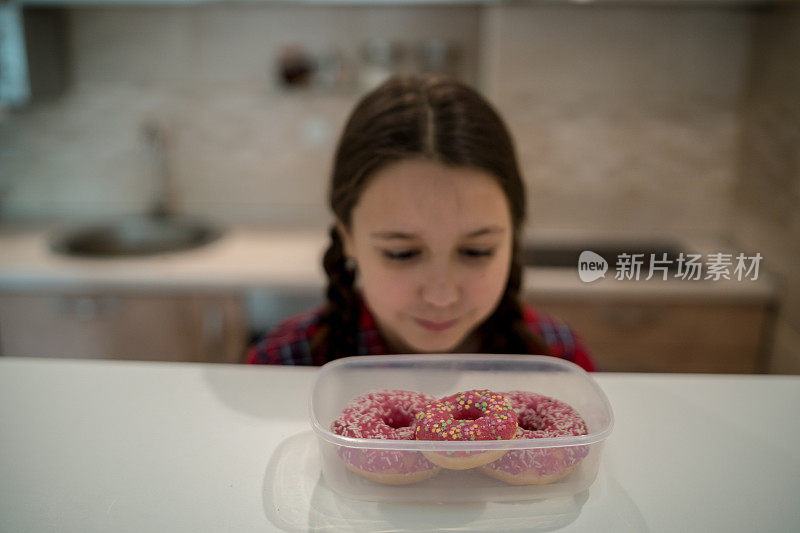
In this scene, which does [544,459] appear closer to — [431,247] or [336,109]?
[431,247]

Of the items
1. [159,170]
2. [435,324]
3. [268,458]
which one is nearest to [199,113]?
[159,170]

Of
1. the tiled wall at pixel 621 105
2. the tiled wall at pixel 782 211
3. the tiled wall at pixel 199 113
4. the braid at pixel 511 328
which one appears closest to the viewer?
the tiled wall at pixel 782 211

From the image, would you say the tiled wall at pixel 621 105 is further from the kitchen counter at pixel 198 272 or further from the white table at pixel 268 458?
the white table at pixel 268 458

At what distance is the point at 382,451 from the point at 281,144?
1.57m

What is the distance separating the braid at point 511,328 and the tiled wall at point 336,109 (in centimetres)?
91

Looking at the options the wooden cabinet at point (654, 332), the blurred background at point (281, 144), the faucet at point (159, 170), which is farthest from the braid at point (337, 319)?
the faucet at point (159, 170)

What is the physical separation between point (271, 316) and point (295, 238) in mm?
288

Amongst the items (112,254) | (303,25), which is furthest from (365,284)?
(112,254)

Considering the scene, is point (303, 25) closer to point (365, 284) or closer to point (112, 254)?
point (112, 254)

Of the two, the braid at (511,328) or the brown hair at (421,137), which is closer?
the brown hair at (421,137)

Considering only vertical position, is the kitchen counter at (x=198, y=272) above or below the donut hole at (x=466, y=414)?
below

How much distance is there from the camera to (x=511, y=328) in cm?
78

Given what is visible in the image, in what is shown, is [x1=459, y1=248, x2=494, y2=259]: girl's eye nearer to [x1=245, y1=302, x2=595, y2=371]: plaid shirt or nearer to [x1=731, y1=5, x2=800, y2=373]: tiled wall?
[x1=731, y1=5, x2=800, y2=373]: tiled wall

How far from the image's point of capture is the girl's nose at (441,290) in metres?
0.53
